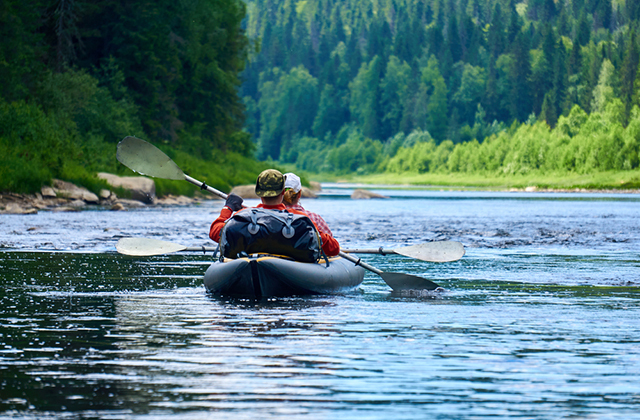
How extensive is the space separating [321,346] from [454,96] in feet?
513

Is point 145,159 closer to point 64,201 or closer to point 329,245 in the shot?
point 329,245

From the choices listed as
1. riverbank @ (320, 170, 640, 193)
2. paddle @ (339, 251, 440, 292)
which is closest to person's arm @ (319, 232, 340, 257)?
paddle @ (339, 251, 440, 292)

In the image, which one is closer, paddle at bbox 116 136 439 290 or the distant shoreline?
paddle at bbox 116 136 439 290

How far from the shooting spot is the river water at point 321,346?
6.09 m

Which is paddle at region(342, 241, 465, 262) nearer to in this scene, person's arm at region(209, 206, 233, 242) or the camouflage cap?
person's arm at region(209, 206, 233, 242)

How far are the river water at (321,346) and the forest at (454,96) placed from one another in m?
88.1

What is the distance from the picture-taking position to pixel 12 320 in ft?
31.2

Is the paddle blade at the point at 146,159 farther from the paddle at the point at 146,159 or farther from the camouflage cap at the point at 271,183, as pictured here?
the camouflage cap at the point at 271,183

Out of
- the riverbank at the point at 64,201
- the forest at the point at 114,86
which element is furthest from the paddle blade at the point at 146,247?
the forest at the point at 114,86

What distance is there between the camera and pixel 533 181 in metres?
91.1

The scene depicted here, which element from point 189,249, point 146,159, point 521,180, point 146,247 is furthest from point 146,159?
point 521,180

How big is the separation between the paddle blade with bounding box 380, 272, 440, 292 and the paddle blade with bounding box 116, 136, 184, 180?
11.9ft

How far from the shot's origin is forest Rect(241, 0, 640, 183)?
119 metres

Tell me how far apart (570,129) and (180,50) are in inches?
2303
